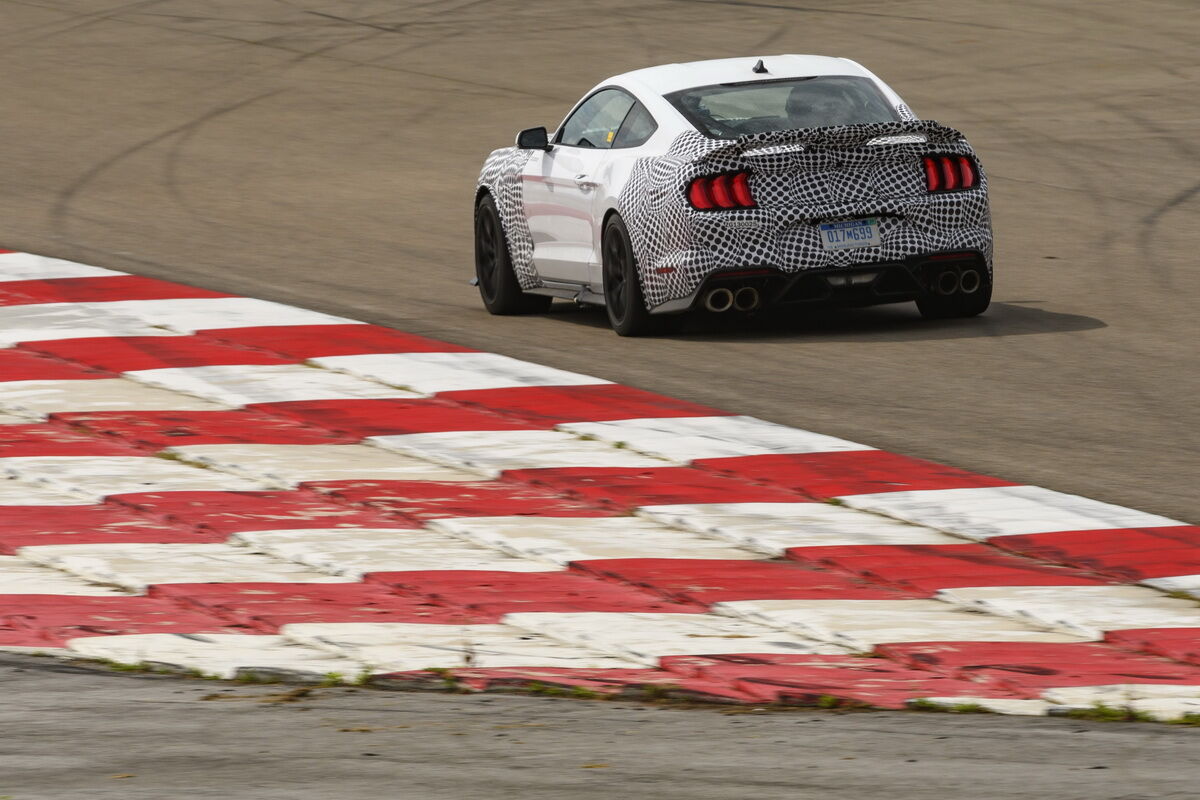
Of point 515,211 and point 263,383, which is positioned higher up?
point 515,211

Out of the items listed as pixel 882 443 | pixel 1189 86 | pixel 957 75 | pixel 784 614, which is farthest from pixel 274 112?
pixel 784 614

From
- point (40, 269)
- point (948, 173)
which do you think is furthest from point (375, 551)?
point (40, 269)

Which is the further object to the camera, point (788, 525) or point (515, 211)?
point (515, 211)

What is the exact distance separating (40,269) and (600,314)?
3.40m

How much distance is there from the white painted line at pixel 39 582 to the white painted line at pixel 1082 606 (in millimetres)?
2497

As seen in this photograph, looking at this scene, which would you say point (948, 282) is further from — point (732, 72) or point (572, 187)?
point (572, 187)

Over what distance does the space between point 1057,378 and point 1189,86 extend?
13.6 m

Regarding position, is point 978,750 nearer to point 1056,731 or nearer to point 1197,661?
point 1056,731

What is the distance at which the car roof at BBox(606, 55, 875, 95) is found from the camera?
12.0 m

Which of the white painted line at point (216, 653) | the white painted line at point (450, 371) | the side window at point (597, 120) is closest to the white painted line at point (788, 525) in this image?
the white painted line at point (216, 653)

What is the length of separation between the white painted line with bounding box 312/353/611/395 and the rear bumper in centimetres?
93

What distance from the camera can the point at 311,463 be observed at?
8.91m

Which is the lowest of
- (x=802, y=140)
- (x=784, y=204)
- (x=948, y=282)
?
(x=948, y=282)

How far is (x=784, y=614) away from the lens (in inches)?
263
